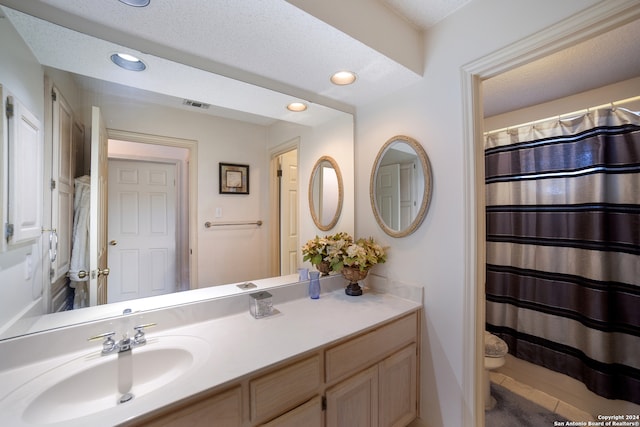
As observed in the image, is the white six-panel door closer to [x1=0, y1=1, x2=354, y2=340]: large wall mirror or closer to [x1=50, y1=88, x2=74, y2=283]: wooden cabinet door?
[x1=0, y1=1, x2=354, y2=340]: large wall mirror

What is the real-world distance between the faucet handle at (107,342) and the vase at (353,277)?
119 cm

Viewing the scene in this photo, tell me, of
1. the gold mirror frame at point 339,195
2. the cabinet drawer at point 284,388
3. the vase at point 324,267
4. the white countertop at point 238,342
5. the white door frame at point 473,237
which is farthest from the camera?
the gold mirror frame at point 339,195

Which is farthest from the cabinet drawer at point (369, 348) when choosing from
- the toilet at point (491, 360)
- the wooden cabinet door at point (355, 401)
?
the toilet at point (491, 360)

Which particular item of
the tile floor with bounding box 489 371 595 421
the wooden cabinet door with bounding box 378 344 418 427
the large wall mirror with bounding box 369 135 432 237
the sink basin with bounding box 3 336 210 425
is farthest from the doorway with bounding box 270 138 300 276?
the tile floor with bounding box 489 371 595 421

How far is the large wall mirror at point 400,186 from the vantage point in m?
1.50

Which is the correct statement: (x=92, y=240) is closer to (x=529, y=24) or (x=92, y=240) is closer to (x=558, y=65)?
(x=529, y=24)

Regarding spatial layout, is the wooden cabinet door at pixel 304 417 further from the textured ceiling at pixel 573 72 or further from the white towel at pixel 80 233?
the textured ceiling at pixel 573 72

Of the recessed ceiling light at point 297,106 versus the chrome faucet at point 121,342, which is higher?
the recessed ceiling light at point 297,106

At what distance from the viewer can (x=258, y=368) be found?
0.88 m

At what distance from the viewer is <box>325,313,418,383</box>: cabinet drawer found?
43.5 inches

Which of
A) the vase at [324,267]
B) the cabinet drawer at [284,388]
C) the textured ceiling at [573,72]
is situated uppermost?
the textured ceiling at [573,72]

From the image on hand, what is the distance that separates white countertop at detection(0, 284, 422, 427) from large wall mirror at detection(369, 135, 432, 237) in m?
0.50

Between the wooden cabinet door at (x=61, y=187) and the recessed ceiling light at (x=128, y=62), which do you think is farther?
the recessed ceiling light at (x=128, y=62)

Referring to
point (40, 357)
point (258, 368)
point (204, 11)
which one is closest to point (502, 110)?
point (204, 11)
